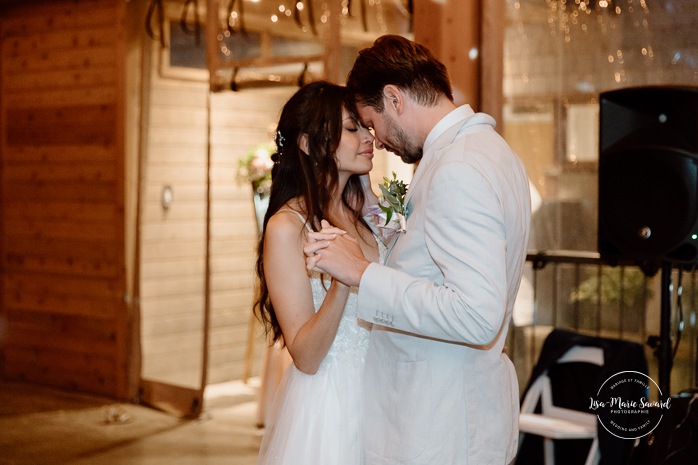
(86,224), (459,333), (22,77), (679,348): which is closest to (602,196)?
(679,348)

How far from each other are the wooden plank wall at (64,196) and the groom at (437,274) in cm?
426

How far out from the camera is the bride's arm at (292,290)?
7.80 ft

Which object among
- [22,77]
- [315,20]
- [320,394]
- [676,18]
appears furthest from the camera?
[22,77]

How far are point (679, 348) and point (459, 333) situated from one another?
2.46 m

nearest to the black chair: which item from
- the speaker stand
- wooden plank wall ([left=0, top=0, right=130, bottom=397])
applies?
the speaker stand

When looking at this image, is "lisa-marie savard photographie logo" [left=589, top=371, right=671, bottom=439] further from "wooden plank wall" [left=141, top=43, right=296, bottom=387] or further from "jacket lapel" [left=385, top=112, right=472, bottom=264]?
"wooden plank wall" [left=141, top=43, right=296, bottom=387]

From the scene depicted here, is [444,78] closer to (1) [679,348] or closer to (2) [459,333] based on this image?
(2) [459,333]

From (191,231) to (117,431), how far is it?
1.52 meters

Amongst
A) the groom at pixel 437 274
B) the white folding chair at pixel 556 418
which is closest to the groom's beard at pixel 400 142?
the groom at pixel 437 274

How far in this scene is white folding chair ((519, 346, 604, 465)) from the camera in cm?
344

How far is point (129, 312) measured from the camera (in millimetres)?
6023

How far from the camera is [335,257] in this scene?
197cm

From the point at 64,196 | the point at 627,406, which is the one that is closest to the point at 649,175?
the point at 627,406

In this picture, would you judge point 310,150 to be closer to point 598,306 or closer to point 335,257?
point 335,257
